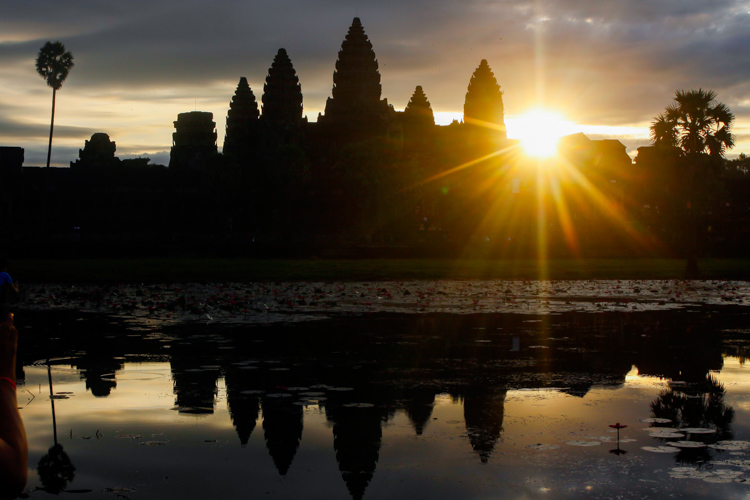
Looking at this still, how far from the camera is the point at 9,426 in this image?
242 centimetres

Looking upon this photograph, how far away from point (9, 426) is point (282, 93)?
88242 mm

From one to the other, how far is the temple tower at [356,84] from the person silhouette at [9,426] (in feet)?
271

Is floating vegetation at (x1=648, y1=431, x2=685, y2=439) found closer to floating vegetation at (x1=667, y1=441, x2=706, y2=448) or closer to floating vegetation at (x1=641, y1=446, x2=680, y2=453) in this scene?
floating vegetation at (x1=667, y1=441, x2=706, y2=448)

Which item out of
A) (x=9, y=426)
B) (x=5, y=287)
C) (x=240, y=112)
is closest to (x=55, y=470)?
(x=9, y=426)

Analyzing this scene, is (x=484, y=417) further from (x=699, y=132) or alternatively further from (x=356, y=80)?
(x=356, y=80)

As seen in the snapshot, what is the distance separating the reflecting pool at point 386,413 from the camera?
4.70 meters

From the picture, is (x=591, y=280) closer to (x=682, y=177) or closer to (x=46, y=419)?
(x=682, y=177)

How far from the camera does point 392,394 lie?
23.7 feet

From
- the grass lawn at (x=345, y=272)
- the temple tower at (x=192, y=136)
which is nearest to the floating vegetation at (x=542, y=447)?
the grass lawn at (x=345, y=272)

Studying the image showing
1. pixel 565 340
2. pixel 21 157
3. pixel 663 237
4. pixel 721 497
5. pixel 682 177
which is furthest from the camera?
pixel 21 157

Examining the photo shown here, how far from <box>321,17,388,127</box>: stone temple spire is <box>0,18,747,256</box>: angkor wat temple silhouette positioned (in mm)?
122

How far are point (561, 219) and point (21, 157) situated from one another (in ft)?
184

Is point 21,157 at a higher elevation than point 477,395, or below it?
higher

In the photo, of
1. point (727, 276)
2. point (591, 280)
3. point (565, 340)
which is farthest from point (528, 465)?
point (727, 276)
